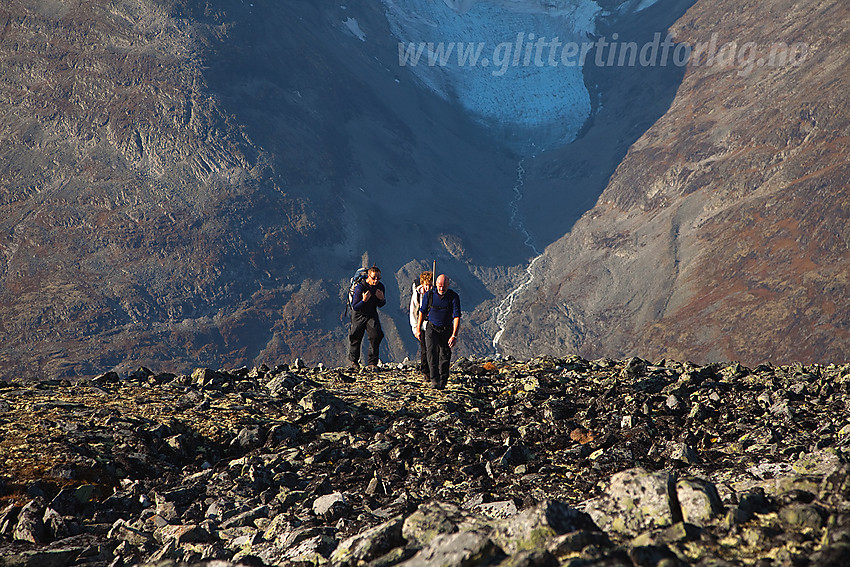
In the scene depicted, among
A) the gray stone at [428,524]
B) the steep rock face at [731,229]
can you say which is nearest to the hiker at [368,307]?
the gray stone at [428,524]

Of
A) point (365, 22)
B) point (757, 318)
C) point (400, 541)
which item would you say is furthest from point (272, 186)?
point (400, 541)

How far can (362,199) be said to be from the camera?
381ft

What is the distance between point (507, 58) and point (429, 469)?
174 m

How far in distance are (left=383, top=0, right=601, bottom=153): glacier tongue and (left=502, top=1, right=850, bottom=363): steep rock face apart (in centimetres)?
3156

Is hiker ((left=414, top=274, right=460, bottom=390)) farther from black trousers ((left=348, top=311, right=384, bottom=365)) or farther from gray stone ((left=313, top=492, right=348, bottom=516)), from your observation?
gray stone ((left=313, top=492, right=348, bottom=516))

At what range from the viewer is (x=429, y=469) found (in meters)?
8.46

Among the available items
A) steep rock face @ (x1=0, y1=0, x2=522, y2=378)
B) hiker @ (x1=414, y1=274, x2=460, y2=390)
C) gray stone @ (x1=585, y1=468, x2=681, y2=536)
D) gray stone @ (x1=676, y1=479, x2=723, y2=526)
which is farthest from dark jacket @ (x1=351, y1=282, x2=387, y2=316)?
steep rock face @ (x1=0, y1=0, x2=522, y2=378)

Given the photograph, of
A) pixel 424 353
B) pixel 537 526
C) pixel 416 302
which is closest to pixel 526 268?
pixel 424 353

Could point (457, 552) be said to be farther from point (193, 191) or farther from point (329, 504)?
point (193, 191)

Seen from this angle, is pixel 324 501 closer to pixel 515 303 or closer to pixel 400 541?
pixel 400 541

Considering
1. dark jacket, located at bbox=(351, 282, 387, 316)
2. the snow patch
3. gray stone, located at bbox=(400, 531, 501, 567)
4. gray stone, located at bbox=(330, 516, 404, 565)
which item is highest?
the snow patch

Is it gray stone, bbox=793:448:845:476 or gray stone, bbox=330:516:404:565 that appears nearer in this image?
gray stone, bbox=330:516:404:565

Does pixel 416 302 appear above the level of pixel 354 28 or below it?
below

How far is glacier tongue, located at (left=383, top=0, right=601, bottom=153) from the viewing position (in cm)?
15500
